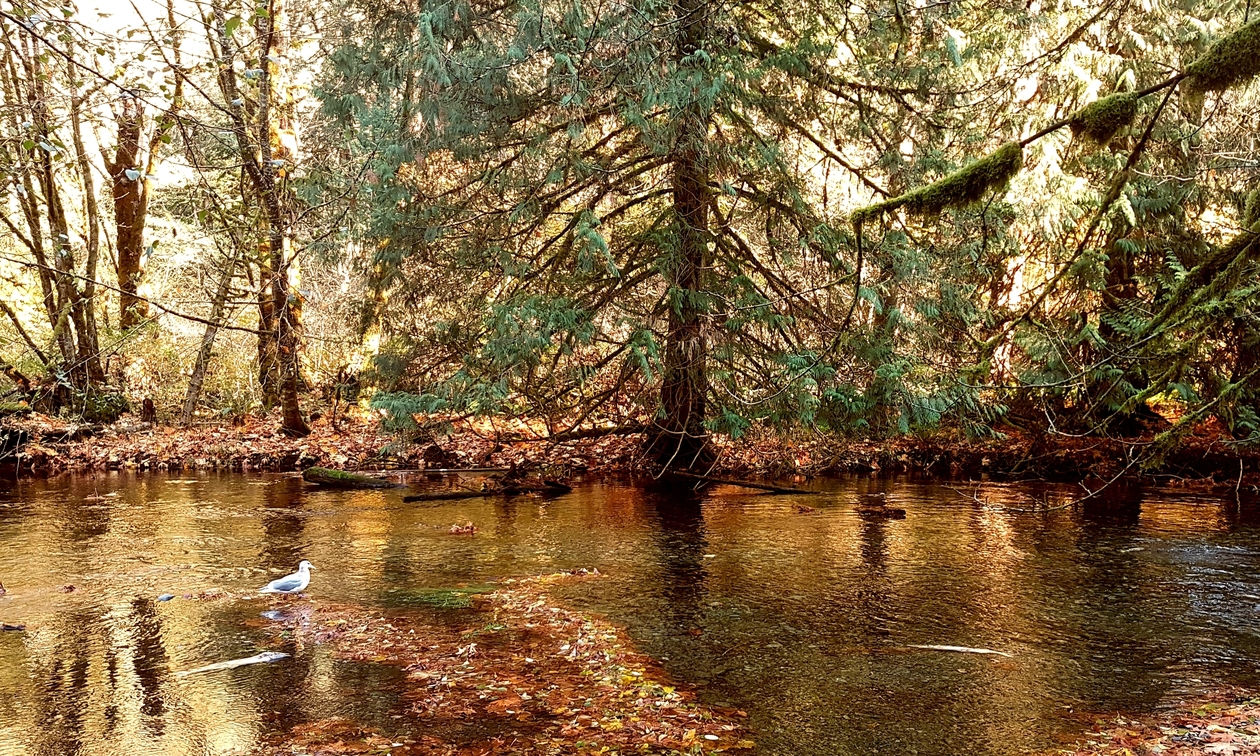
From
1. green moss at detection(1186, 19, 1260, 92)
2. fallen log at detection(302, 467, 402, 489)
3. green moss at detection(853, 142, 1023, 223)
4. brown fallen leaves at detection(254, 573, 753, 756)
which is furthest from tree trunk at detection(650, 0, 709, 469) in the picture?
green moss at detection(1186, 19, 1260, 92)

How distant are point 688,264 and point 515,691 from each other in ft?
25.3

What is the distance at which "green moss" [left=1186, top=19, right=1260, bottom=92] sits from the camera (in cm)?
477

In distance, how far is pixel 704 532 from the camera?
10.9 m

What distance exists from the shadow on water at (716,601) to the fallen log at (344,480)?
1.05m

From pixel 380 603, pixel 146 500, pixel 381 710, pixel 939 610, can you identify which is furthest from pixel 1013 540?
pixel 146 500

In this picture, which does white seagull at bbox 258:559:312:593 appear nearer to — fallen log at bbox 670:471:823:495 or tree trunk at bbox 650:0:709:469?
tree trunk at bbox 650:0:709:469

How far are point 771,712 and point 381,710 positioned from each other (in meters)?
2.21

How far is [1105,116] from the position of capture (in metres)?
5.38

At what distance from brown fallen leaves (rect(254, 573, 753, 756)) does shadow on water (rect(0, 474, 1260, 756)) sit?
195 millimetres

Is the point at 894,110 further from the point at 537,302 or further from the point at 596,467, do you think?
the point at 596,467

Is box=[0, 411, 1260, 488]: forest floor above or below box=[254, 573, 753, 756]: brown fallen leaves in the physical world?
above

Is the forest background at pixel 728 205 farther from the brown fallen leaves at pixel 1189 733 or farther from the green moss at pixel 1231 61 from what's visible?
the green moss at pixel 1231 61

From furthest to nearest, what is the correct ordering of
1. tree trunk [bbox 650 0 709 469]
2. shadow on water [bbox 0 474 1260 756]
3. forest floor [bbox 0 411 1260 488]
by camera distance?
forest floor [bbox 0 411 1260 488], tree trunk [bbox 650 0 709 469], shadow on water [bbox 0 474 1260 756]

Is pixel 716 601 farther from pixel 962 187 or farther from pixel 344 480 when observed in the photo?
pixel 344 480
